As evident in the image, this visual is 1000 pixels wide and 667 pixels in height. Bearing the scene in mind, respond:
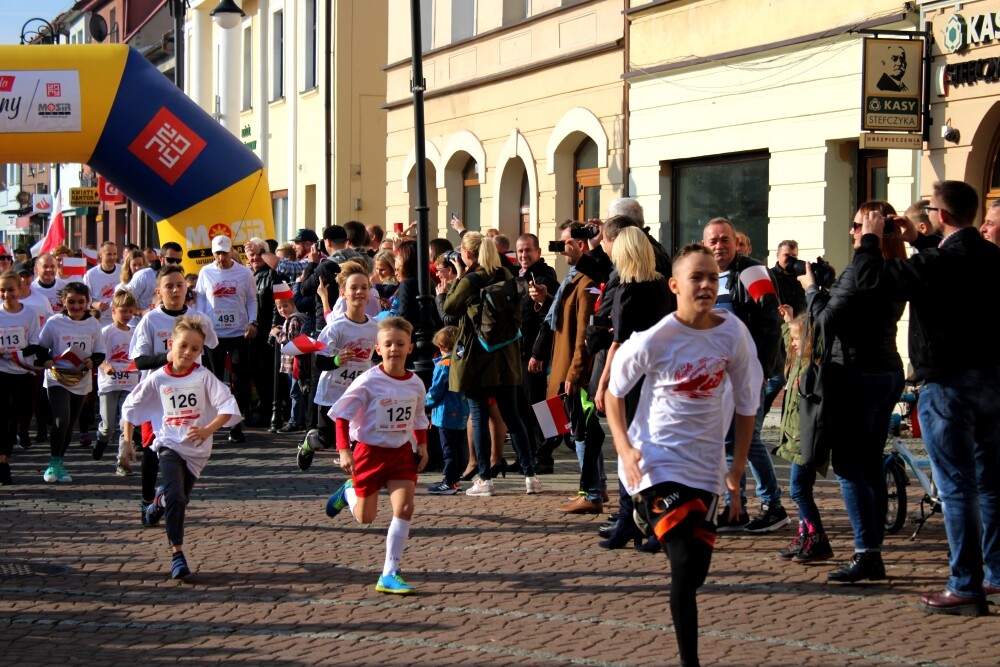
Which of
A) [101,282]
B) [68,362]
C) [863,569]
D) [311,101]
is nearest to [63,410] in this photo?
[68,362]

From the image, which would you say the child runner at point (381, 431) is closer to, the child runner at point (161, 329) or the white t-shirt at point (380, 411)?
the white t-shirt at point (380, 411)

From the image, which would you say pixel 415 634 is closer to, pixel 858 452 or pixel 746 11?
pixel 858 452

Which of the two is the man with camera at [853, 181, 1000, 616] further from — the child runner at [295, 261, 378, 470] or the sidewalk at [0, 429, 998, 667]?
the child runner at [295, 261, 378, 470]

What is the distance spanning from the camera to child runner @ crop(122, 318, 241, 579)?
26.9 ft

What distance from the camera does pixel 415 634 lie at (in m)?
6.62

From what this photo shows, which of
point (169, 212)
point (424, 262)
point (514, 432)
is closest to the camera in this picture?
point (514, 432)

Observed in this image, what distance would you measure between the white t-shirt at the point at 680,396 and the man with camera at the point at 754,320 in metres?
3.00

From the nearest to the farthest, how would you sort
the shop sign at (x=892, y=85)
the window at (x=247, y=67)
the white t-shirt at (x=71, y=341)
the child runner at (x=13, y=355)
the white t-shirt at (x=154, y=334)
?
the white t-shirt at (x=154, y=334) → the child runner at (x=13, y=355) → the white t-shirt at (x=71, y=341) → the shop sign at (x=892, y=85) → the window at (x=247, y=67)

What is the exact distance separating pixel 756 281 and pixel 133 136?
443 inches

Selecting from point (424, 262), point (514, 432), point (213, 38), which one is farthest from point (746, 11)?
point (213, 38)

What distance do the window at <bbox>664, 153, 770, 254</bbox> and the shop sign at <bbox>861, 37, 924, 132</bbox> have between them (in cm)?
282

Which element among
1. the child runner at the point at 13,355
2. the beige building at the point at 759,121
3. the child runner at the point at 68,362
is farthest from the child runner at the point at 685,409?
the beige building at the point at 759,121

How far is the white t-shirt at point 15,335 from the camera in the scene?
11.9 metres

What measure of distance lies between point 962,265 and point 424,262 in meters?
6.66
